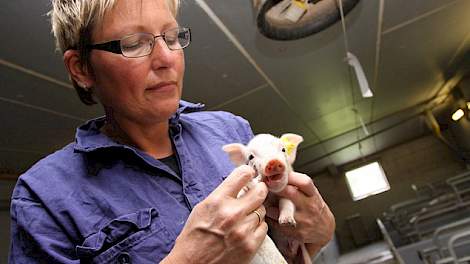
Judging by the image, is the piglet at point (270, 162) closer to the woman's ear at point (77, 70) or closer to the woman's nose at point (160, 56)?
the woman's nose at point (160, 56)

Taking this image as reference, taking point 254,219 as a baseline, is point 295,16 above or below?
above

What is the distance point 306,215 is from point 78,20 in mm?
768

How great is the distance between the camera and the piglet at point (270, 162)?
30.8 inches

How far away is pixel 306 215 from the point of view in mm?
875

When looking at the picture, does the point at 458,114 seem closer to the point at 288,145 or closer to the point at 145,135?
the point at 288,145

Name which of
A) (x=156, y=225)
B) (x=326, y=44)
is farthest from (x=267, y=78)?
(x=156, y=225)

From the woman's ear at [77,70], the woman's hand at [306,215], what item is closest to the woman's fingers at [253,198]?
the woman's hand at [306,215]

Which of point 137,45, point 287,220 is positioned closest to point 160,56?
point 137,45

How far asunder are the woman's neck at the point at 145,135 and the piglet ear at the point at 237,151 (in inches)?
8.6

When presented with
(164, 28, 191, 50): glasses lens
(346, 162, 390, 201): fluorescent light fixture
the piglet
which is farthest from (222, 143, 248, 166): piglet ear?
(346, 162, 390, 201): fluorescent light fixture

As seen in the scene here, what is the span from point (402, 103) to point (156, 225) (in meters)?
7.41

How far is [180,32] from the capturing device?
40.6 inches

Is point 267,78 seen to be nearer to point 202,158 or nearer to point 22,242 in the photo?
point 202,158

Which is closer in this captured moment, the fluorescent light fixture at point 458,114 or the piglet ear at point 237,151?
the piglet ear at point 237,151
